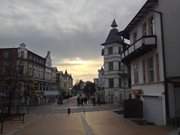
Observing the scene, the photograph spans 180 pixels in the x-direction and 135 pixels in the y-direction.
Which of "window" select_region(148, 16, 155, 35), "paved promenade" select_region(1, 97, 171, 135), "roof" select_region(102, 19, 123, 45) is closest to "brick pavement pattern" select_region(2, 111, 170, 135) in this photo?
"paved promenade" select_region(1, 97, 171, 135)

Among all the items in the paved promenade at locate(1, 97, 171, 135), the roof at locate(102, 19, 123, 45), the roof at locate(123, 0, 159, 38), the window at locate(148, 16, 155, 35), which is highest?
the roof at locate(102, 19, 123, 45)

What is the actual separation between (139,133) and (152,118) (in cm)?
625

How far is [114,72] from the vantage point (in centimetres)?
5934

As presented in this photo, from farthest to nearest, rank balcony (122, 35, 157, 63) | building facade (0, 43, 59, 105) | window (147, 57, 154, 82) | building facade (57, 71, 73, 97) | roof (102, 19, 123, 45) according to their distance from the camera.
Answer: building facade (57, 71, 73, 97)
roof (102, 19, 123, 45)
building facade (0, 43, 59, 105)
window (147, 57, 154, 82)
balcony (122, 35, 157, 63)

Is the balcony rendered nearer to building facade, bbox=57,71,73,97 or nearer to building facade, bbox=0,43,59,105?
building facade, bbox=0,43,59,105

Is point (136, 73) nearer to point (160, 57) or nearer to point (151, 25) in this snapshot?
point (151, 25)

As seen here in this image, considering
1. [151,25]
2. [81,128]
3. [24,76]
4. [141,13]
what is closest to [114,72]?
[24,76]

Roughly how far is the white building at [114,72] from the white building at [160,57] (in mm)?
34696

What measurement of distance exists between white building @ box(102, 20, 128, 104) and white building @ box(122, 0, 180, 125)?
1366 inches

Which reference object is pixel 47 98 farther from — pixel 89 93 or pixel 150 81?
pixel 150 81

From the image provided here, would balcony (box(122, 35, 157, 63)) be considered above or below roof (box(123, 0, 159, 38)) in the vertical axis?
below

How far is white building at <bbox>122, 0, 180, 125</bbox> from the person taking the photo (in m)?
19.2

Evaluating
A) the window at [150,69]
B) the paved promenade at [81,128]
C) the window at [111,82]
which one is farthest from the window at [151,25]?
the window at [111,82]

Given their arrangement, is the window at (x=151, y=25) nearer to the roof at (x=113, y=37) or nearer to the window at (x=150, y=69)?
the window at (x=150, y=69)
